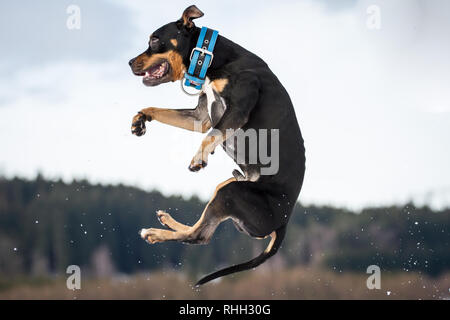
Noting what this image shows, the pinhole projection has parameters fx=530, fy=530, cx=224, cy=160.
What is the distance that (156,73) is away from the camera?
4113 millimetres

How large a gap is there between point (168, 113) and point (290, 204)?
1.25 m

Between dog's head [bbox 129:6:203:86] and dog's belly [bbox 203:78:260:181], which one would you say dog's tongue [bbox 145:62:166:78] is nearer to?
dog's head [bbox 129:6:203:86]

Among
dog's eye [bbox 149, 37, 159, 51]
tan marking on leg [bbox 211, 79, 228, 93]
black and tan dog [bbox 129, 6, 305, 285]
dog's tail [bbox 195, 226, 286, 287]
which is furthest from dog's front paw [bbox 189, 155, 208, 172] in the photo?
dog's eye [bbox 149, 37, 159, 51]

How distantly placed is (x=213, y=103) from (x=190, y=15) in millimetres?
677

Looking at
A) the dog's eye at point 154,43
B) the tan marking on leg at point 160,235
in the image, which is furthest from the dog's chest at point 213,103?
the tan marking on leg at point 160,235

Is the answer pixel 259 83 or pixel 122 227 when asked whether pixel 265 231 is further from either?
pixel 122 227

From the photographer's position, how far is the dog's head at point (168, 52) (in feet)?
13.2

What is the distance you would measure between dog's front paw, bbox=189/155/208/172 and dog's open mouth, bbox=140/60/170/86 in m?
0.83

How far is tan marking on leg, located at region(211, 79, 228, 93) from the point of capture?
3922 millimetres

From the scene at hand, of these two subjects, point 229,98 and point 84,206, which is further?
point 84,206

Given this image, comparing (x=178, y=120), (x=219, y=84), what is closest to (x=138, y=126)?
(x=178, y=120)

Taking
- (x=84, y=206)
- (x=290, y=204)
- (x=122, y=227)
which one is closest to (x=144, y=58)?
(x=290, y=204)

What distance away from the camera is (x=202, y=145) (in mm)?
3635

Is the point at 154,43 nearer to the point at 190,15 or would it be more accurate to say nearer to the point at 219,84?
the point at 190,15
